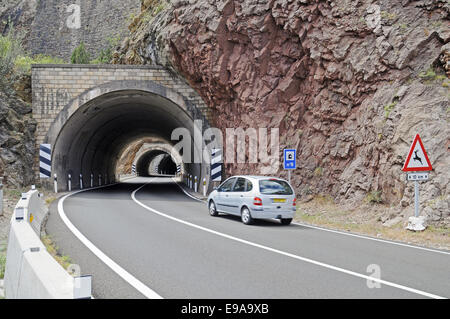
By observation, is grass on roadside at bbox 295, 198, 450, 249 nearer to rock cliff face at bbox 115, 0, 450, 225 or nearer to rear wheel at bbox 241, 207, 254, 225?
rock cliff face at bbox 115, 0, 450, 225

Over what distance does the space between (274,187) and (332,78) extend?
6086 mm

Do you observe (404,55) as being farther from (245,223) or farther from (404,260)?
(404,260)

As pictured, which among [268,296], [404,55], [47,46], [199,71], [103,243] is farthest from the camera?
[47,46]

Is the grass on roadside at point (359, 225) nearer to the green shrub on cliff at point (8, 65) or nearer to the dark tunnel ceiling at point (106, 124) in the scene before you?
the dark tunnel ceiling at point (106, 124)

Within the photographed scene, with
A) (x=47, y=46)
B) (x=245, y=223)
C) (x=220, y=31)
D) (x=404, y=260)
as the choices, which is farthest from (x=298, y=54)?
(x=47, y=46)

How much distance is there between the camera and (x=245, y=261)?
7.20 meters

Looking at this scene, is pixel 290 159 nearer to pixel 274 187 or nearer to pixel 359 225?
pixel 274 187

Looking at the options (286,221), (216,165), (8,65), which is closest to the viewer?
(286,221)

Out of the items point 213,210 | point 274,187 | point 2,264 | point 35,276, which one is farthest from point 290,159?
point 35,276

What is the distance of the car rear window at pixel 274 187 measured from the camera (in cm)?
1216

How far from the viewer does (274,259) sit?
7391 millimetres

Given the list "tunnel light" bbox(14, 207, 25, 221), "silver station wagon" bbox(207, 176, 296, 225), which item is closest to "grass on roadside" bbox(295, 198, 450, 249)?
"silver station wagon" bbox(207, 176, 296, 225)

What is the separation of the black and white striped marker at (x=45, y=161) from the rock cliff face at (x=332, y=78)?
7824 millimetres
